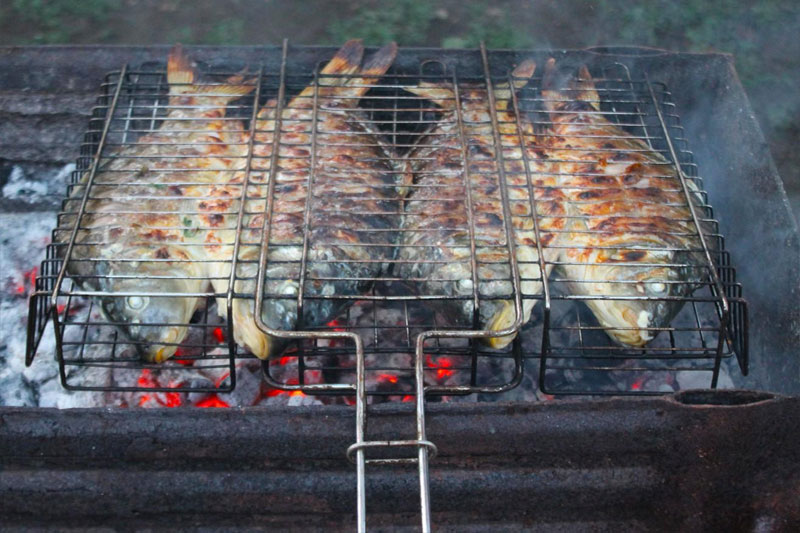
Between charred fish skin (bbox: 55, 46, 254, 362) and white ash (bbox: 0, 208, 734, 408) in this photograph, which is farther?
white ash (bbox: 0, 208, 734, 408)

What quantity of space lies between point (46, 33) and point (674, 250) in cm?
603

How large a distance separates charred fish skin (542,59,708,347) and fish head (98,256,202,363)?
1.77m

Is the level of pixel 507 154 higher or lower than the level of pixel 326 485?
higher

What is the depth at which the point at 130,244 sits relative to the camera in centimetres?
307

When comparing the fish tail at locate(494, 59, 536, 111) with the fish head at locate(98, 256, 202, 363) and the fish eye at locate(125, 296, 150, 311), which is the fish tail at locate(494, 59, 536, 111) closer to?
the fish head at locate(98, 256, 202, 363)

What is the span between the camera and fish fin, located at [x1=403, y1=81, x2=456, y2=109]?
12.6ft

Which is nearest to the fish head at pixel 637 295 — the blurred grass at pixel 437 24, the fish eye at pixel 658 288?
the fish eye at pixel 658 288

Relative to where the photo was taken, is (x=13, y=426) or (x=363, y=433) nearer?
(x=363, y=433)

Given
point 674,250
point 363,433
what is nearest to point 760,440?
point 674,250

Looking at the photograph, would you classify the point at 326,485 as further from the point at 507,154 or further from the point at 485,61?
the point at 485,61

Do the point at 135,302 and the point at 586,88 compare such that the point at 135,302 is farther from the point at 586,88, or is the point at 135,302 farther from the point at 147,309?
the point at 586,88

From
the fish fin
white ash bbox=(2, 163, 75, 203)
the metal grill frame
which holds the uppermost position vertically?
the fish fin

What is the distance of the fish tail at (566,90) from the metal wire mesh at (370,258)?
0.11 m

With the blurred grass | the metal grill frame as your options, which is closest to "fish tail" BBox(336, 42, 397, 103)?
the metal grill frame
